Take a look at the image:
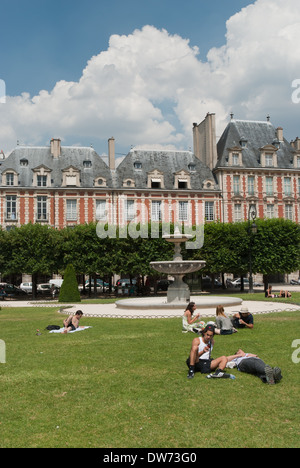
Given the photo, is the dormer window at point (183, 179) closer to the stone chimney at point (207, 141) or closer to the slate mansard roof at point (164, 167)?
Result: the slate mansard roof at point (164, 167)

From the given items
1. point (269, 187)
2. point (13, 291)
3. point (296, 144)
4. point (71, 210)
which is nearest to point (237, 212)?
point (269, 187)

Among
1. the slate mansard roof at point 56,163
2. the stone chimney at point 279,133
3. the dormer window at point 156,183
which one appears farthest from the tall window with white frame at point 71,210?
the stone chimney at point 279,133

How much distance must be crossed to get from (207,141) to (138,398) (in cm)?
4218

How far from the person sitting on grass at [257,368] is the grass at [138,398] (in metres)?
0.13

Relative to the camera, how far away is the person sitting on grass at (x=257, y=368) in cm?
651

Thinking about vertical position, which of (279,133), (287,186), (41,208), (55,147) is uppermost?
(279,133)

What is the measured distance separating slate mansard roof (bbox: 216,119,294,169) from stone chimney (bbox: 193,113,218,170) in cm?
85

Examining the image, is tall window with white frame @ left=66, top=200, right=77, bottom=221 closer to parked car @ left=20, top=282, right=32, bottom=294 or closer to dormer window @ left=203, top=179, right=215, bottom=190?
parked car @ left=20, top=282, right=32, bottom=294

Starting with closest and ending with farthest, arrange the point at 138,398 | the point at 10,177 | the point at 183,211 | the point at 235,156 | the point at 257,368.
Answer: the point at 138,398
the point at 257,368
the point at 10,177
the point at 183,211
the point at 235,156

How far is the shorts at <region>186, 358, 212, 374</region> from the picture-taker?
23.5ft

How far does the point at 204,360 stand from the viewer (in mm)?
7246

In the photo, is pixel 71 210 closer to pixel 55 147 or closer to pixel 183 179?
pixel 55 147
